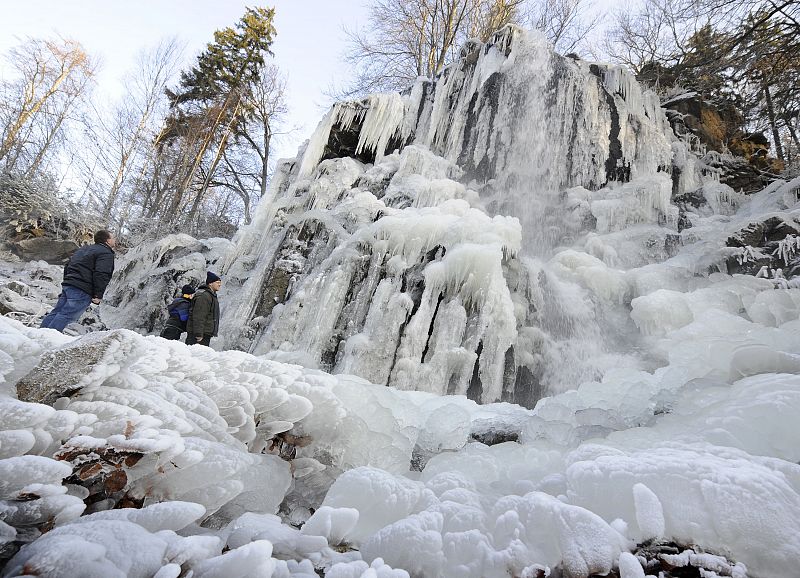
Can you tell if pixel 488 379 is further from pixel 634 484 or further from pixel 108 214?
pixel 108 214

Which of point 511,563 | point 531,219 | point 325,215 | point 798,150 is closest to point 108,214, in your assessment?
point 325,215

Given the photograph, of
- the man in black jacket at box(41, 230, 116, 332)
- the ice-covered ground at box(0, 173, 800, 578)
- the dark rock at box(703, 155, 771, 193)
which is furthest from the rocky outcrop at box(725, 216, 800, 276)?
the man in black jacket at box(41, 230, 116, 332)

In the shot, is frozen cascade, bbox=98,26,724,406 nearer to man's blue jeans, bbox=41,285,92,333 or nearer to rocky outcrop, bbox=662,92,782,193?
rocky outcrop, bbox=662,92,782,193

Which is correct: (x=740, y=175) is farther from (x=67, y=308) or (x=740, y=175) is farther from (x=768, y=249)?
(x=67, y=308)

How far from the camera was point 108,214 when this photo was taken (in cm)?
1252

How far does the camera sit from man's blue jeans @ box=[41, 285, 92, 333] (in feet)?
14.5

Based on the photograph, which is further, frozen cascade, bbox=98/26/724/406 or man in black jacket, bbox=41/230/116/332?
frozen cascade, bbox=98/26/724/406

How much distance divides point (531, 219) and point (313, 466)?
23.9 ft

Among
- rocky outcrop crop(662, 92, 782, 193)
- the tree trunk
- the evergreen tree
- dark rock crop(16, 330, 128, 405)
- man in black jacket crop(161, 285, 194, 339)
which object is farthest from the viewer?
the evergreen tree

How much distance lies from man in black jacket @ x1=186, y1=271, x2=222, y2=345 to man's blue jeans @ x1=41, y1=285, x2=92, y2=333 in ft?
3.70

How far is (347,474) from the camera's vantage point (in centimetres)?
126

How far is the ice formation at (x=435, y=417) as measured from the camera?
92 cm

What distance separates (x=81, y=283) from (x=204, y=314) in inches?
52.0

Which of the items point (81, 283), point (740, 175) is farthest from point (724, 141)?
point (81, 283)
